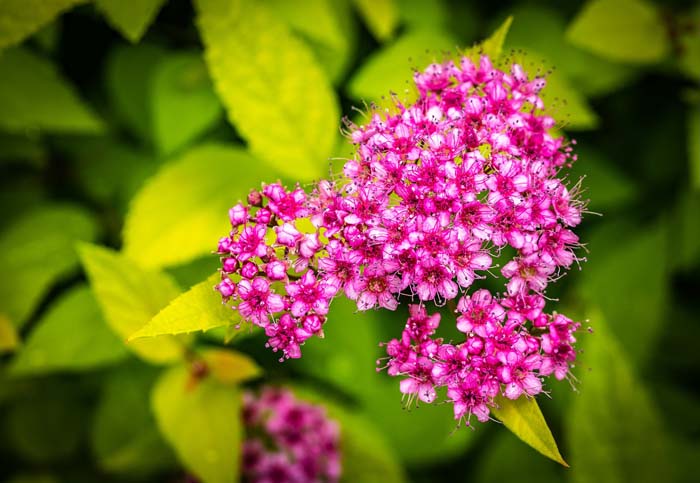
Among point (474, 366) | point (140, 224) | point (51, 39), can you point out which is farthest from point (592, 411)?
point (51, 39)

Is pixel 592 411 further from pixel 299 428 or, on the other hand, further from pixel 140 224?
pixel 140 224

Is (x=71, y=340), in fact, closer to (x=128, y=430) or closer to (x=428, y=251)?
(x=128, y=430)

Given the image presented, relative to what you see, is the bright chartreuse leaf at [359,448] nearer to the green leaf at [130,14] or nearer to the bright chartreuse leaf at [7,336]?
the bright chartreuse leaf at [7,336]

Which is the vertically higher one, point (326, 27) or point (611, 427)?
point (326, 27)

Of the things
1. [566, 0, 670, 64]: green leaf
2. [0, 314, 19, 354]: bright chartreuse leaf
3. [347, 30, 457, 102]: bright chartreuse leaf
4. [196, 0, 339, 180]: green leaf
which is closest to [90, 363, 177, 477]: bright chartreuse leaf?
[0, 314, 19, 354]: bright chartreuse leaf

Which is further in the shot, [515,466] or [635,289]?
[515,466]

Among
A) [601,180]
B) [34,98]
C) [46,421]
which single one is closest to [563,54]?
[601,180]
